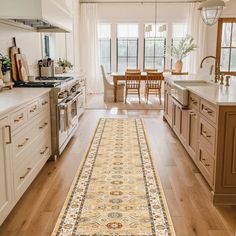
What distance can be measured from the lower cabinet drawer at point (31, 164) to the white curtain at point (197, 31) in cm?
731

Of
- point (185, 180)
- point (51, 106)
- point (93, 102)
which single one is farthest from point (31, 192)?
point (93, 102)

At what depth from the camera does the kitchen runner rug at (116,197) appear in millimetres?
2396

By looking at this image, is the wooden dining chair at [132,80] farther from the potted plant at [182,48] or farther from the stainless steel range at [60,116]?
the stainless steel range at [60,116]

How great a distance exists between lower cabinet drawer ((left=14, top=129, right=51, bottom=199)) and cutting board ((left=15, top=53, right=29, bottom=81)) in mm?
999

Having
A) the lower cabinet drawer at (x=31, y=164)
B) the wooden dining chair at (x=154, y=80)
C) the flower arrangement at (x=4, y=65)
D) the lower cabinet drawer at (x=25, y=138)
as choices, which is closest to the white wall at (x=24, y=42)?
the flower arrangement at (x=4, y=65)

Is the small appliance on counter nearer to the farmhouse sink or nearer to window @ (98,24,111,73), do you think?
the farmhouse sink

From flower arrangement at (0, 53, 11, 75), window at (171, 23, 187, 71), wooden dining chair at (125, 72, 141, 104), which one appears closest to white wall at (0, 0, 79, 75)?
flower arrangement at (0, 53, 11, 75)

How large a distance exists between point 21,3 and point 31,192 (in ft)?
6.72

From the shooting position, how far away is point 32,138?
3.18 meters

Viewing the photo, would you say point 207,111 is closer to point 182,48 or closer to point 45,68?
point 45,68

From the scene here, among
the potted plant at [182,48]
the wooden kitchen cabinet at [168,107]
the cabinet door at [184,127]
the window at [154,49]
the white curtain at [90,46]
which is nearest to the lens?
the cabinet door at [184,127]

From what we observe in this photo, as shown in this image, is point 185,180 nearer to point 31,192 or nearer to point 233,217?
point 233,217

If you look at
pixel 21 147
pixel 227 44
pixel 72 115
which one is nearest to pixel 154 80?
pixel 227 44

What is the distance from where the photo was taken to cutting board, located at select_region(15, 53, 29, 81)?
4.30 meters
